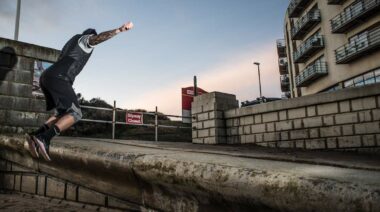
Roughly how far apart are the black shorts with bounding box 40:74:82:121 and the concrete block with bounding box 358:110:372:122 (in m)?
5.43

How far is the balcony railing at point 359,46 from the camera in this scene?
19406 millimetres

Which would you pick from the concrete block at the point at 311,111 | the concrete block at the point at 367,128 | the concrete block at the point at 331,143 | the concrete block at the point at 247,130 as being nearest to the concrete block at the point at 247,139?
the concrete block at the point at 247,130

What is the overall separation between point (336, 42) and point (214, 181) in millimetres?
25422

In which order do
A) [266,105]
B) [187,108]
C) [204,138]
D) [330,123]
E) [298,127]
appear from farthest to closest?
[187,108], [204,138], [266,105], [298,127], [330,123]

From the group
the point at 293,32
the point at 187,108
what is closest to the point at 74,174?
the point at 187,108

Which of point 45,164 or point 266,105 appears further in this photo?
point 266,105

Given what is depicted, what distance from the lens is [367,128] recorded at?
573cm

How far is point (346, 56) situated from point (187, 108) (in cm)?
1497

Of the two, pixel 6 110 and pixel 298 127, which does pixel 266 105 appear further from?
pixel 6 110

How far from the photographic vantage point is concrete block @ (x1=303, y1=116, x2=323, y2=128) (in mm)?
6355

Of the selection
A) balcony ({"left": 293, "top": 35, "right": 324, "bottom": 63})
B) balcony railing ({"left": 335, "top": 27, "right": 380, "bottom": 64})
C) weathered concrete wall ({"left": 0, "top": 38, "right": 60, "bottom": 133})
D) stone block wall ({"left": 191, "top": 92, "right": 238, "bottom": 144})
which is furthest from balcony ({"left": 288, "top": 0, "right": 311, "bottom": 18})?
weathered concrete wall ({"left": 0, "top": 38, "right": 60, "bottom": 133})

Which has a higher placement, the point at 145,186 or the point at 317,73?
the point at 317,73

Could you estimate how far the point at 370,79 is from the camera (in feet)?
67.3

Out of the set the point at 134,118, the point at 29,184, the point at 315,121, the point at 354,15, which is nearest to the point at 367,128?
the point at 315,121
